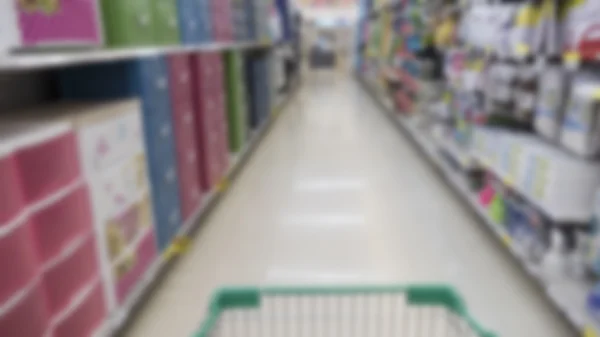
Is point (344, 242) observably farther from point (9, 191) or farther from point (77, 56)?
point (9, 191)

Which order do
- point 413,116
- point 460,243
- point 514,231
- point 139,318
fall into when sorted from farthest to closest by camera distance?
point 413,116 < point 460,243 < point 514,231 < point 139,318

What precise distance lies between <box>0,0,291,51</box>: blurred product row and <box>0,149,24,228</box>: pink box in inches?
9.6

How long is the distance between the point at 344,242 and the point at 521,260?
89 centimetres

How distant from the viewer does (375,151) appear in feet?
15.8

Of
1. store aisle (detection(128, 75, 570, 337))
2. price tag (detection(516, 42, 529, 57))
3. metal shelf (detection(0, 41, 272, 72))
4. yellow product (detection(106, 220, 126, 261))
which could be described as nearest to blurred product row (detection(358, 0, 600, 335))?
price tag (detection(516, 42, 529, 57))

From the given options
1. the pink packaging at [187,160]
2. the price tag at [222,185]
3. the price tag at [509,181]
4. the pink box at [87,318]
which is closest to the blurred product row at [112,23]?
the pink packaging at [187,160]

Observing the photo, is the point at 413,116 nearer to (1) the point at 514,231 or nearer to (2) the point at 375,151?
(2) the point at 375,151

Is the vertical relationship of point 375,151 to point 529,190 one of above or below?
below

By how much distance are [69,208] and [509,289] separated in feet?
5.73

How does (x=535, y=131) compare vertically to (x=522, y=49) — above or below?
below

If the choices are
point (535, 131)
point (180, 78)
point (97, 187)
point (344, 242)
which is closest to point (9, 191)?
point (97, 187)

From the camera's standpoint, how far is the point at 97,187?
1.63 meters

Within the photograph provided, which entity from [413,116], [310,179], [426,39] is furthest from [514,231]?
[413,116]

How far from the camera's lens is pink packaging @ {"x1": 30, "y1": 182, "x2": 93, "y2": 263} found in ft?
4.25
